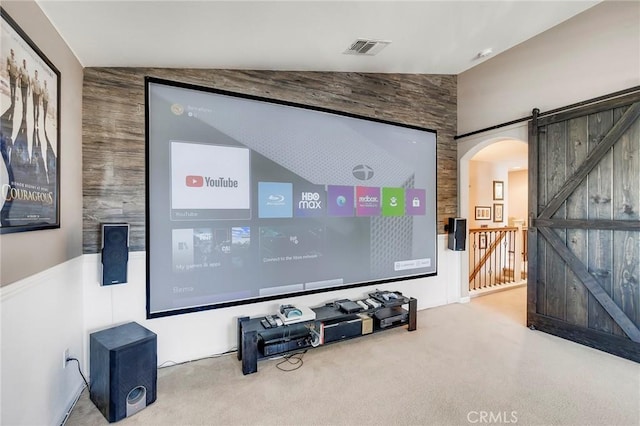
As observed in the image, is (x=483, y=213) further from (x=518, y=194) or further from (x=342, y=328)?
(x=342, y=328)

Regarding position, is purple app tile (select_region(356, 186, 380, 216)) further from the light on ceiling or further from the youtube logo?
the light on ceiling

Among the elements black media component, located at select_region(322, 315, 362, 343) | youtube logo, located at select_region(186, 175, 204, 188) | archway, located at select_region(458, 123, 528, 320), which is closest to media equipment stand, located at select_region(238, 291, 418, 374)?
black media component, located at select_region(322, 315, 362, 343)

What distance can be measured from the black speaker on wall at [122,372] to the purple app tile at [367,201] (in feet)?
7.62

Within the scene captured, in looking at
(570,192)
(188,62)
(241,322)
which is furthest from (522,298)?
(188,62)

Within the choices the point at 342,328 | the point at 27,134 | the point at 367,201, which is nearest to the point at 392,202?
the point at 367,201

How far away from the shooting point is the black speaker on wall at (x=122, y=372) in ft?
6.25

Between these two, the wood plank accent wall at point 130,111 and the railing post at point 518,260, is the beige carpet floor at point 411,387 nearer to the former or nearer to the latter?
the wood plank accent wall at point 130,111

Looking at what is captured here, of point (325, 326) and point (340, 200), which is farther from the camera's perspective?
point (340, 200)

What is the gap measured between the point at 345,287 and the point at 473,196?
4495 mm

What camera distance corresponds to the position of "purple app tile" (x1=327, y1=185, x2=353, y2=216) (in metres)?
3.16

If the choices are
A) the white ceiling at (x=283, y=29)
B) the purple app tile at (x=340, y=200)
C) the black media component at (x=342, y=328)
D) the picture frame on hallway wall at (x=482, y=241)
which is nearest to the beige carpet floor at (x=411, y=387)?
the black media component at (x=342, y=328)

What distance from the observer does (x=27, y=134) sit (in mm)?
1593

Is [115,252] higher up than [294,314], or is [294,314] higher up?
[115,252]

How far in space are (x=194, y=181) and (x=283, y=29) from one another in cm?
144
